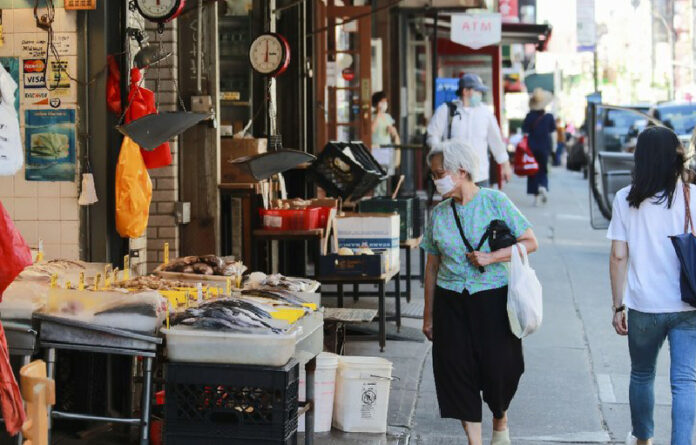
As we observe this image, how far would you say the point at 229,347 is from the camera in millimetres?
5465

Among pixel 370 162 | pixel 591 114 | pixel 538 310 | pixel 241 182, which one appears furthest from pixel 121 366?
A: pixel 591 114

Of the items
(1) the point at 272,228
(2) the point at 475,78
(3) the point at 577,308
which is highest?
(2) the point at 475,78

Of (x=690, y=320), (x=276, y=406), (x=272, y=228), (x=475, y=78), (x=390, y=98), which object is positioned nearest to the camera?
(x=276, y=406)

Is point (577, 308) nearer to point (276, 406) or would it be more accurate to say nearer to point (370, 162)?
point (370, 162)

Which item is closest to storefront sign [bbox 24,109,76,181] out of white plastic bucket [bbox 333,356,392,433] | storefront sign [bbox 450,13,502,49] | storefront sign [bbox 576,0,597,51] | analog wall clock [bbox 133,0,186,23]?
analog wall clock [bbox 133,0,186,23]

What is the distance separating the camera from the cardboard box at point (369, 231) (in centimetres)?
1056

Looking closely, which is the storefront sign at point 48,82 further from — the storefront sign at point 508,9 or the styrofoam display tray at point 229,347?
the storefront sign at point 508,9

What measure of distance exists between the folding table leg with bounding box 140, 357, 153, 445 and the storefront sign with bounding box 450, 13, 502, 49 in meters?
16.9

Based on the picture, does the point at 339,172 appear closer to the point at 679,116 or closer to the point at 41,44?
the point at 41,44

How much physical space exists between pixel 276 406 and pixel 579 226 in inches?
683

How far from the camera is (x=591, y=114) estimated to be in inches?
807

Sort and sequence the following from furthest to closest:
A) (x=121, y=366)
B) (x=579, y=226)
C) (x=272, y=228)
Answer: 1. (x=579, y=226)
2. (x=272, y=228)
3. (x=121, y=366)

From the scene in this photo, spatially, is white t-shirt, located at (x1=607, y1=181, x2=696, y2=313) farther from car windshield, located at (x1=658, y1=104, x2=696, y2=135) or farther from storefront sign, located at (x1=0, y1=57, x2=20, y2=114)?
car windshield, located at (x1=658, y1=104, x2=696, y2=135)

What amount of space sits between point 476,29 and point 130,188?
15.0 metres
